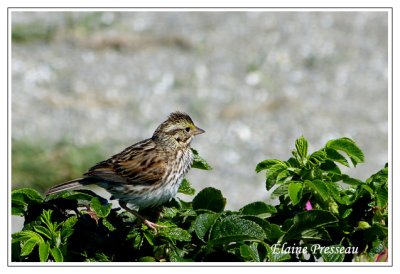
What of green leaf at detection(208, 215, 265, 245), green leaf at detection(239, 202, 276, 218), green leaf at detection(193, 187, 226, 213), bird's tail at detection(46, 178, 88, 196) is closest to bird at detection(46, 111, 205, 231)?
bird's tail at detection(46, 178, 88, 196)

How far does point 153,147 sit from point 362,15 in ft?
28.8

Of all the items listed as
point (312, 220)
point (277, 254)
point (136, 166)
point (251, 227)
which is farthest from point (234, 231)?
point (136, 166)

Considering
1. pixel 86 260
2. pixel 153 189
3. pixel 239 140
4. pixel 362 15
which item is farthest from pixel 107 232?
pixel 362 15

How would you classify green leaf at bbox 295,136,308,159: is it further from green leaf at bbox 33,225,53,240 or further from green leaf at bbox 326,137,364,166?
green leaf at bbox 33,225,53,240

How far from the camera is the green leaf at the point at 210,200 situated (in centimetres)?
386

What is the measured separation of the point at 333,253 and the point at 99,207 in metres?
0.93

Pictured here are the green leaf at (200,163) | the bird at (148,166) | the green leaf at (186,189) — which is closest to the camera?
the green leaf at (200,163)

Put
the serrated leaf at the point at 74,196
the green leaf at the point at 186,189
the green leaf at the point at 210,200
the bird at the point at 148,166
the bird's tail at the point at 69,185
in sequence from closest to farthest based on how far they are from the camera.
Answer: the serrated leaf at the point at 74,196
the green leaf at the point at 210,200
the green leaf at the point at 186,189
the bird's tail at the point at 69,185
the bird at the point at 148,166

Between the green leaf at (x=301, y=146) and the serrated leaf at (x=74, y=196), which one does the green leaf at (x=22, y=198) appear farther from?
the green leaf at (x=301, y=146)

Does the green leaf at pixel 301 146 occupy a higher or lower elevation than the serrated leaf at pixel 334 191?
higher

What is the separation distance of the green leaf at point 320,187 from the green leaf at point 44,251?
104 cm

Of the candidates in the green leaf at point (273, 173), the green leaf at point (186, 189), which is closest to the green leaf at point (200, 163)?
the green leaf at point (186, 189)

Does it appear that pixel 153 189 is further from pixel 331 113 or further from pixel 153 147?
pixel 331 113

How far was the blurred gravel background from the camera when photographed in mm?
11023
